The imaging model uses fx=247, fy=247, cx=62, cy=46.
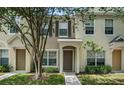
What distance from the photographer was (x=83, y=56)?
2108 cm

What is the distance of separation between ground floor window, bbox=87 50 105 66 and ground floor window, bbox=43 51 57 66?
294 centimetres

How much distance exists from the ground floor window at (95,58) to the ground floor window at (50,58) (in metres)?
2.94

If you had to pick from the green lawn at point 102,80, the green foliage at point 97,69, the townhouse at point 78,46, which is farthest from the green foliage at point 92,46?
the green lawn at point 102,80

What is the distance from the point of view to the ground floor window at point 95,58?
2106 cm

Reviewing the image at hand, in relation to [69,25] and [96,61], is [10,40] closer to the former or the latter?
[69,25]

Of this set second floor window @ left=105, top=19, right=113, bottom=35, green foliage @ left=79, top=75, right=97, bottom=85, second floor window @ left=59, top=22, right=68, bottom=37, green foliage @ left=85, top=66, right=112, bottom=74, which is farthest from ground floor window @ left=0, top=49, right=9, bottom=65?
second floor window @ left=105, top=19, right=113, bottom=35

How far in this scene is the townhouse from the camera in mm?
20719

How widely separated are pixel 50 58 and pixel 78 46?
2.78 metres

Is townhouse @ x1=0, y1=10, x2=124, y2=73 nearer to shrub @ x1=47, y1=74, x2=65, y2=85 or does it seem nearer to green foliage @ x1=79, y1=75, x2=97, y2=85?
shrub @ x1=47, y1=74, x2=65, y2=85

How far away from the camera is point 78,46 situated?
67.5 feet

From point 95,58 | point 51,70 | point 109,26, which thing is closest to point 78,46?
point 95,58

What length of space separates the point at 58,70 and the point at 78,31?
3732 millimetres
